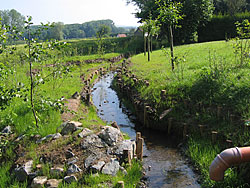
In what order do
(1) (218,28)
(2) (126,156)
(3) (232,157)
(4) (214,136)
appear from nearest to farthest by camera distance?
1. (3) (232,157)
2. (2) (126,156)
3. (4) (214,136)
4. (1) (218,28)

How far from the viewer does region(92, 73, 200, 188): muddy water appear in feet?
20.6

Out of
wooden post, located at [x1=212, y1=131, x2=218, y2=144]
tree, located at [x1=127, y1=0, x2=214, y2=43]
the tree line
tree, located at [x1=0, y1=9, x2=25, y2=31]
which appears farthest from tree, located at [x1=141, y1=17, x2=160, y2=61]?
wooden post, located at [x1=212, y1=131, x2=218, y2=144]

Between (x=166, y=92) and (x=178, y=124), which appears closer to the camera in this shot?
(x=178, y=124)

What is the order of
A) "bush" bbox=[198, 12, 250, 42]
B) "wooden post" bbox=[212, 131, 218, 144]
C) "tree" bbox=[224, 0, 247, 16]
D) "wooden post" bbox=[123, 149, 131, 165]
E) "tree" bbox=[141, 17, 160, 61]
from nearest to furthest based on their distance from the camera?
"wooden post" bbox=[123, 149, 131, 165] < "wooden post" bbox=[212, 131, 218, 144] < "tree" bbox=[141, 17, 160, 61] < "bush" bbox=[198, 12, 250, 42] < "tree" bbox=[224, 0, 247, 16]

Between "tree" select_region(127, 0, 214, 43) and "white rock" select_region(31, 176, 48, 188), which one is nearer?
"white rock" select_region(31, 176, 48, 188)

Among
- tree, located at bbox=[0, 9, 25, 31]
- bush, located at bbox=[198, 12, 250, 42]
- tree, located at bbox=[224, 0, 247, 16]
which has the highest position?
tree, located at bbox=[224, 0, 247, 16]

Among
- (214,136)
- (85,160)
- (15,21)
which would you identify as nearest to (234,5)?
(214,136)

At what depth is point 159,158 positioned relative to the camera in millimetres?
7461

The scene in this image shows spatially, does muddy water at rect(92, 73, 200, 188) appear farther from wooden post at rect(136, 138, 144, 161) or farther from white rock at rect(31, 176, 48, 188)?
white rock at rect(31, 176, 48, 188)

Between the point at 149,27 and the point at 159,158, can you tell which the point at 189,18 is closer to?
the point at 149,27

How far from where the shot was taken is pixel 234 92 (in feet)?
27.3

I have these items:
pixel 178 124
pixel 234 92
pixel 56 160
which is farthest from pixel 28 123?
pixel 234 92

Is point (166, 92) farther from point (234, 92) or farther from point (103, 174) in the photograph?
point (103, 174)

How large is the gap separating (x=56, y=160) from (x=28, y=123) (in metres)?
2.25
